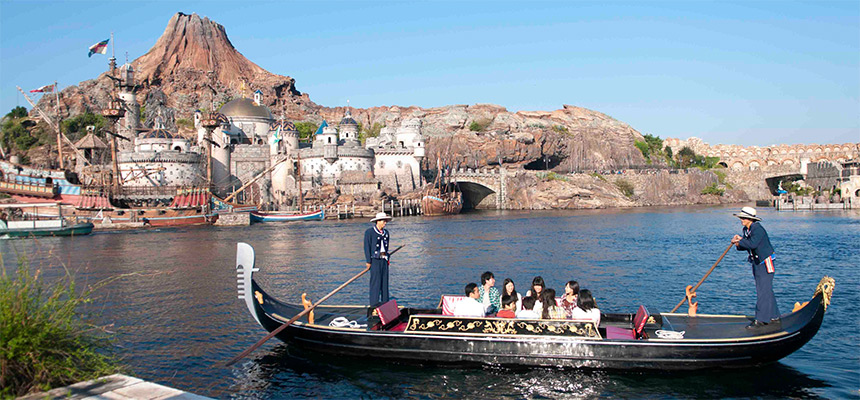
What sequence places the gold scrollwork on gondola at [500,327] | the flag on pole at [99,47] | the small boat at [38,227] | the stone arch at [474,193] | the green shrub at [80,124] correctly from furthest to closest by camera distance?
the stone arch at [474,193] → the green shrub at [80,124] → the flag on pole at [99,47] → the small boat at [38,227] → the gold scrollwork on gondola at [500,327]

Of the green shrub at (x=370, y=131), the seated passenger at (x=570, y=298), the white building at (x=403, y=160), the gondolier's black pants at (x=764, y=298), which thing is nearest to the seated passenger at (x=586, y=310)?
the seated passenger at (x=570, y=298)

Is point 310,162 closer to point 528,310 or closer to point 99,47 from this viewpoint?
point 99,47

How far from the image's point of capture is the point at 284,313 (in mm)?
13555

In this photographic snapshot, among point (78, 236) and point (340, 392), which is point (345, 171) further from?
point (340, 392)

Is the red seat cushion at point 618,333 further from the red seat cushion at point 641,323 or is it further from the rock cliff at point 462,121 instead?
the rock cliff at point 462,121

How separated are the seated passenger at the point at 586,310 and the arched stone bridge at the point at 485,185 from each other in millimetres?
73946

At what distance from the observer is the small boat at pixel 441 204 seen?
77.5 m

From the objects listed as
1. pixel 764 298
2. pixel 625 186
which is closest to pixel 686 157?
pixel 625 186

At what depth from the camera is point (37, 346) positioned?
7793mm

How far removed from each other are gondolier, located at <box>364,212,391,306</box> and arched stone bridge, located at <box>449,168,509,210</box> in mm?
72044

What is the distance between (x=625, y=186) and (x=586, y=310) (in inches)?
3588

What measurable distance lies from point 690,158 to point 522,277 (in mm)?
125693

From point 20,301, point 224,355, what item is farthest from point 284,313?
point 20,301

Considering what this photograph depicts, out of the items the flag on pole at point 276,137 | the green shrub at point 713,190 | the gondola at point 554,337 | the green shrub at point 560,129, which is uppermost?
the green shrub at point 560,129
